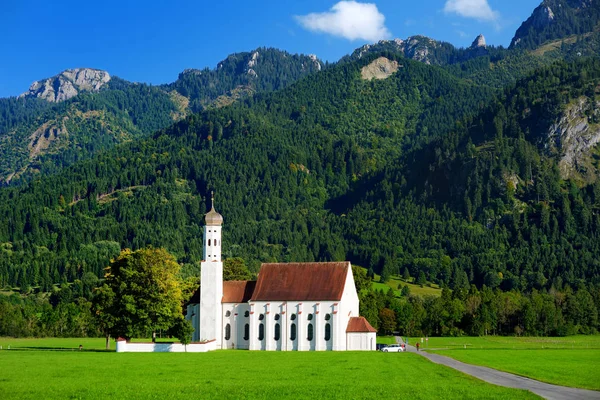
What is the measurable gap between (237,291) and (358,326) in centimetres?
1840

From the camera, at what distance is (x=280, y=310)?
119 meters

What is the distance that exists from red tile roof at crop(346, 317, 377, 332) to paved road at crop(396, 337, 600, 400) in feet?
124

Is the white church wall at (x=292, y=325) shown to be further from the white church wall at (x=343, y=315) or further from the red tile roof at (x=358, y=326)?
the red tile roof at (x=358, y=326)

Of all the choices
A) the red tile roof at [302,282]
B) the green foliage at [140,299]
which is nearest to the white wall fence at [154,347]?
the green foliage at [140,299]

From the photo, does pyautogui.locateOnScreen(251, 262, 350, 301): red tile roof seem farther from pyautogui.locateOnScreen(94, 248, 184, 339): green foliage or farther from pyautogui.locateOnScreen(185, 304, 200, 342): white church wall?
pyautogui.locateOnScreen(94, 248, 184, 339): green foliage

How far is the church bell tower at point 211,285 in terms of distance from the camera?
119 metres

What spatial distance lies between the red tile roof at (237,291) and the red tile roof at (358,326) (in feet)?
49.4

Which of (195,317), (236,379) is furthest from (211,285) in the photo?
(236,379)

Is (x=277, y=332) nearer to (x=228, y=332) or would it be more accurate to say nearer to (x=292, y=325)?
(x=292, y=325)

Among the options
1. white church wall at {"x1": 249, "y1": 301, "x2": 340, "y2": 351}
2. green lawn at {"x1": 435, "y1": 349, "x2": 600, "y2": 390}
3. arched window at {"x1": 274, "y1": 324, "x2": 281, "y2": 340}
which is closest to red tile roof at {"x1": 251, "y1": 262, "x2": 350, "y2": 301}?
white church wall at {"x1": 249, "y1": 301, "x2": 340, "y2": 351}

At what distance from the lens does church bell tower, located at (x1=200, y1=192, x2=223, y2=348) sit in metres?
119

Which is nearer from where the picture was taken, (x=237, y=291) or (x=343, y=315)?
(x=343, y=315)

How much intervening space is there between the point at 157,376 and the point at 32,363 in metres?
19.3

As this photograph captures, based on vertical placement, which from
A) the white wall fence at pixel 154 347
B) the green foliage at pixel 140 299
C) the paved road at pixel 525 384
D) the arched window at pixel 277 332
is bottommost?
the paved road at pixel 525 384
